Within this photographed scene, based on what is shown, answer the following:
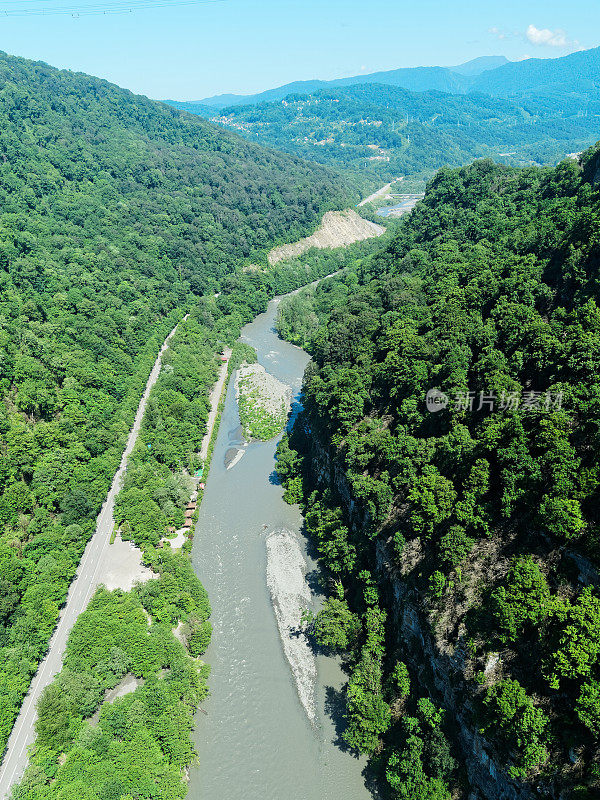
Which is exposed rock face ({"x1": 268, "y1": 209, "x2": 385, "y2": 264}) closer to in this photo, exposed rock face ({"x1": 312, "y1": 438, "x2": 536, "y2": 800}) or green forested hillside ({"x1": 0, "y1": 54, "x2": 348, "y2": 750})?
green forested hillside ({"x1": 0, "y1": 54, "x2": 348, "y2": 750})

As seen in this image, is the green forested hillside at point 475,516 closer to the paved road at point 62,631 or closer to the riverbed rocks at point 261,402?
the riverbed rocks at point 261,402

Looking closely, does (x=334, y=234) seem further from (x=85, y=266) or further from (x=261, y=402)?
(x=261, y=402)

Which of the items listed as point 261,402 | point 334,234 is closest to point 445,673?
point 261,402

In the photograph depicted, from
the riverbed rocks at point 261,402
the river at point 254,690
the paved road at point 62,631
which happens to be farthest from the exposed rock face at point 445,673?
the riverbed rocks at point 261,402

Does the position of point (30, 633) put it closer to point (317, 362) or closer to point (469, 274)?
point (317, 362)

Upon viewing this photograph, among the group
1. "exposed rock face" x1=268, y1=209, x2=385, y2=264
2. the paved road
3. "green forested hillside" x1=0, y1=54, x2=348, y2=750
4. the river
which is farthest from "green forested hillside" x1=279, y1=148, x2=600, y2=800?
"exposed rock face" x1=268, y1=209, x2=385, y2=264

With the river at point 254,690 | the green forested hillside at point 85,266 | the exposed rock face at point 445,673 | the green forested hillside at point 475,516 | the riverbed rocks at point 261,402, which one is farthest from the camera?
the riverbed rocks at point 261,402

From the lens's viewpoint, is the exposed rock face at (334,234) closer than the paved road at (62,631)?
No

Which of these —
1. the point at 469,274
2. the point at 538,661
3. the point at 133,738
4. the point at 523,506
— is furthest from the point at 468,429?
the point at 133,738
